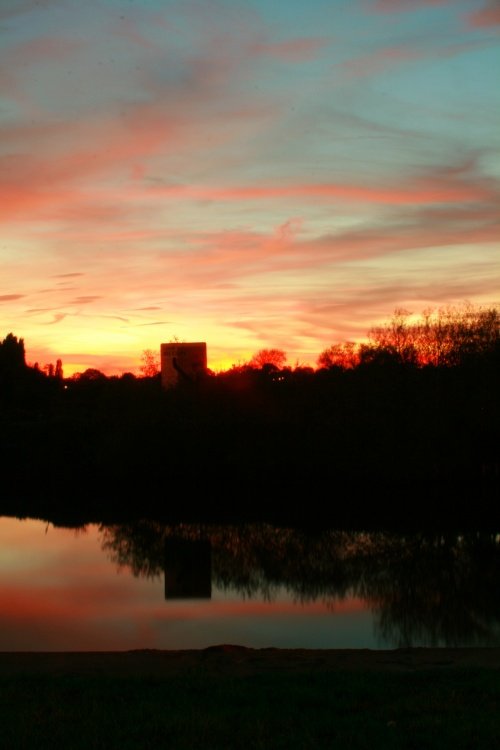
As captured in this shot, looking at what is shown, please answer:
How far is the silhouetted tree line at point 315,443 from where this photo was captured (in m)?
37.2

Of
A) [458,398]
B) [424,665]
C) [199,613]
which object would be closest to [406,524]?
[458,398]

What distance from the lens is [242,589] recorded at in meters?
21.2

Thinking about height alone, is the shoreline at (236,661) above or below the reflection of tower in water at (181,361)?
below

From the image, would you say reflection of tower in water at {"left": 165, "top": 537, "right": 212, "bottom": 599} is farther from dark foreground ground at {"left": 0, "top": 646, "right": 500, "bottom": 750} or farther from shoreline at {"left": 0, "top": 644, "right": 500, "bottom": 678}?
dark foreground ground at {"left": 0, "top": 646, "right": 500, "bottom": 750}

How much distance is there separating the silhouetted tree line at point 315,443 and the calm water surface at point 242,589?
5.09 meters

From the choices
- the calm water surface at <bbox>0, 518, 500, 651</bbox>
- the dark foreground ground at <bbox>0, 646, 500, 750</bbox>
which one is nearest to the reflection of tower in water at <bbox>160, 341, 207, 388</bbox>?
the calm water surface at <bbox>0, 518, 500, 651</bbox>

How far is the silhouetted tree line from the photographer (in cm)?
3719

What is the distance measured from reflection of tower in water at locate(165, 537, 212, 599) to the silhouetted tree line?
6299 millimetres

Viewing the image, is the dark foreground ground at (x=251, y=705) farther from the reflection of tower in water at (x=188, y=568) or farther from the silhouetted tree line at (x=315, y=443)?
the silhouetted tree line at (x=315, y=443)

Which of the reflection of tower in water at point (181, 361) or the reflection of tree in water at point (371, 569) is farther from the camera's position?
the reflection of tower in water at point (181, 361)

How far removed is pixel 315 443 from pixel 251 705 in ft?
A: 102

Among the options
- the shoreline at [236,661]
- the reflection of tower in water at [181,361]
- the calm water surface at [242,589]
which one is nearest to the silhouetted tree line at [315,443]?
the reflection of tower in water at [181,361]

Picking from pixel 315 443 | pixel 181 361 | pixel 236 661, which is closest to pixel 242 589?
pixel 236 661

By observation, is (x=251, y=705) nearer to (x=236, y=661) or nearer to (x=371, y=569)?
(x=236, y=661)
